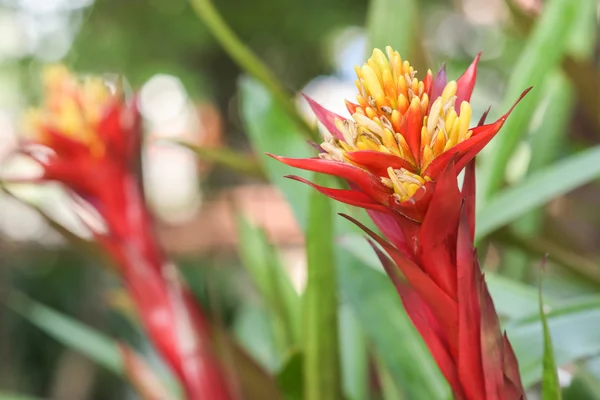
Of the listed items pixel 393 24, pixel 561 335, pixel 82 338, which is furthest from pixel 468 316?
pixel 82 338

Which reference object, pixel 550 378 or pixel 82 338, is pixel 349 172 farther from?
pixel 82 338

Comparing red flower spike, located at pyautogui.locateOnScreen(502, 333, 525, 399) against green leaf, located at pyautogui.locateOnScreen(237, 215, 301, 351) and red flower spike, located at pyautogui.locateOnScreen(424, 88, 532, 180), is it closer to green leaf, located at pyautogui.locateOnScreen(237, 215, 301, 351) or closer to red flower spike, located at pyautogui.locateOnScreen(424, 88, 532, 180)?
red flower spike, located at pyautogui.locateOnScreen(424, 88, 532, 180)

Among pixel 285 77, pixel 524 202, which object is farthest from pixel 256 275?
pixel 285 77

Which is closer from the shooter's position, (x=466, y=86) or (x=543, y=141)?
(x=466, y=86)

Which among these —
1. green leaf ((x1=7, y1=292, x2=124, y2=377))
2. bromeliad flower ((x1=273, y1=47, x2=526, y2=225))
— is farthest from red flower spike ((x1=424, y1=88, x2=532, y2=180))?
green leaf ((x1=7, y1=292, x2=124, y2=377))

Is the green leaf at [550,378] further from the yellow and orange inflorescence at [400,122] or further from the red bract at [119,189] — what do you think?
the red bract at [119,189]
